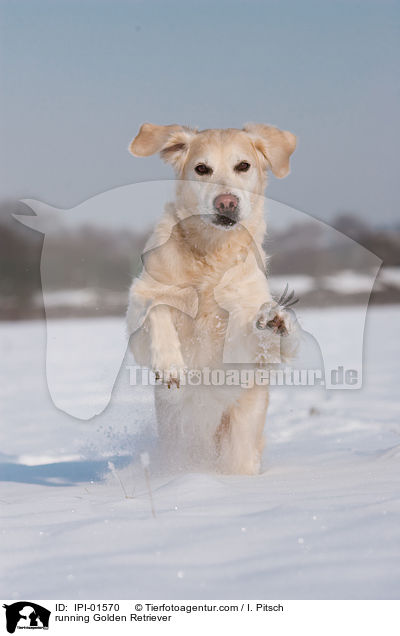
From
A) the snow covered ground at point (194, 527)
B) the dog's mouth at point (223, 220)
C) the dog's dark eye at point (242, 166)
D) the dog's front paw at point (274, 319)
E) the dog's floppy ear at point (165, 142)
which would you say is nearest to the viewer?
the snow covered ground at point (194, 527)

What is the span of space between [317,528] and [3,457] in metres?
3.64

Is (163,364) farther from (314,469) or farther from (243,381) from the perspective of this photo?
(314,469)

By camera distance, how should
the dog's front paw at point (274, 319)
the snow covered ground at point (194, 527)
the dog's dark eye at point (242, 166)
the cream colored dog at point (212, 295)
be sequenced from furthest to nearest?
the dog's dark eye at point (242, 166)
the cream colored dog at point (212, 295)
the dog's front paw at point (274, 319)
the snow covered ground at point (194, 527)

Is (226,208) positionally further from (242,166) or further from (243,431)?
(243,431)

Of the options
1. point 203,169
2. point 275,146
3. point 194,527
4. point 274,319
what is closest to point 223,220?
point 203,169

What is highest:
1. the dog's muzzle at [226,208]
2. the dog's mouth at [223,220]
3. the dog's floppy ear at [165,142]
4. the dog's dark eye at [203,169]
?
the dog's floppy ear at [165,142]

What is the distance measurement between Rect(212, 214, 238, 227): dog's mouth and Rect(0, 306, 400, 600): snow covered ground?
3.50ft

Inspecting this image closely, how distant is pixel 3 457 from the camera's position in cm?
525

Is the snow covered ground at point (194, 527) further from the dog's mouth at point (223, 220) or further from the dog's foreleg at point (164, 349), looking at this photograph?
the dog's mouth at point (223, 220)

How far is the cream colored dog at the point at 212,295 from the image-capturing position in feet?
12.9

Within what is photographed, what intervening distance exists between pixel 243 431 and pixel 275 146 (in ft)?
6.00
